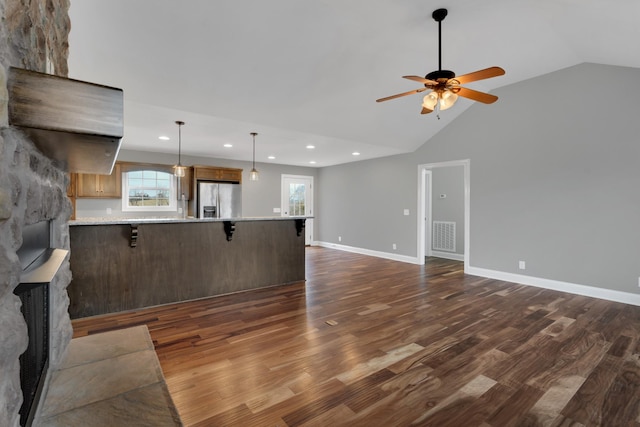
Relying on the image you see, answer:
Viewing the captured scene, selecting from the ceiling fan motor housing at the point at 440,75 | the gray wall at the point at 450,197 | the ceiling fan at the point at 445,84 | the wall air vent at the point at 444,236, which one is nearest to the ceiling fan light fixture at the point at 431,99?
the ceiling fan at the point at 445,84

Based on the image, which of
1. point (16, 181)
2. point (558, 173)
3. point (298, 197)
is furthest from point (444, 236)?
point (16, 181)

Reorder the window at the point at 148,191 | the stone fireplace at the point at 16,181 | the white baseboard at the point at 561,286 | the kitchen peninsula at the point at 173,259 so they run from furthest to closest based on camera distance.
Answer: the window at the point at 148,191 < the white baseboard at the point at 561,286 < the kitchen peninsula at the point at 173,259 < the stone fireplace at the point at 16,181

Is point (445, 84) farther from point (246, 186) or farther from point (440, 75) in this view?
point (246, 186)

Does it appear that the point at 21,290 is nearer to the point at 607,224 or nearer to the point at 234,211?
the point at 607,224

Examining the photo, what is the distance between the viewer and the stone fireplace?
2.58 ft

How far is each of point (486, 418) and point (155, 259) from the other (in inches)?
138

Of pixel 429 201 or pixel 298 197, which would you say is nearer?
pixel 429 201

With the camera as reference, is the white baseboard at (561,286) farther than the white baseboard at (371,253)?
No

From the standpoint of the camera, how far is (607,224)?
3.99 metres

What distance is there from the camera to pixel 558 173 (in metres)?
4.41

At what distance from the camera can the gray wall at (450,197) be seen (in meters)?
6.89

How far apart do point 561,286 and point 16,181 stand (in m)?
5.62

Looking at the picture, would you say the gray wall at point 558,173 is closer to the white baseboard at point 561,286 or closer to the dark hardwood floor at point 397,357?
the white baseboard at point 561,286

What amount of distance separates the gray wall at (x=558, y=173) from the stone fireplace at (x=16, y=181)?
543 cm
